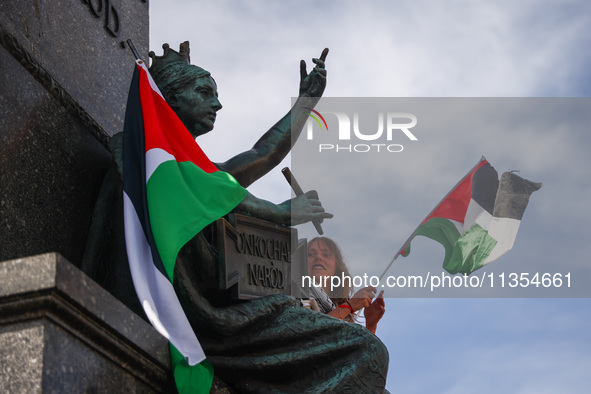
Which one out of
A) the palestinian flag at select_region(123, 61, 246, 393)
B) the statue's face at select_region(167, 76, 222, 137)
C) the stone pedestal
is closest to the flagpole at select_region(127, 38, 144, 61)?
the statue's face at select_region(167, 76, 222, 137)

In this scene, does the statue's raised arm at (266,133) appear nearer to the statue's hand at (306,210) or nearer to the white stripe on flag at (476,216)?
the statue's hand at (306,210)

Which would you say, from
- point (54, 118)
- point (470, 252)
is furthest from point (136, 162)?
point (470, 252)

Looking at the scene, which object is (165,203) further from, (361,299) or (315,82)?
(361,299)

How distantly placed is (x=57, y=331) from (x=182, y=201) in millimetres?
1643

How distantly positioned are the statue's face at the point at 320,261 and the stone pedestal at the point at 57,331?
349 centimetres

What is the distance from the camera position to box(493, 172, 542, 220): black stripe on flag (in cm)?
1127

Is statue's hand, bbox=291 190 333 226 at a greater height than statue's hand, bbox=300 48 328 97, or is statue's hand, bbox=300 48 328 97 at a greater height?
statue's hand, bbox=300 48 328 97

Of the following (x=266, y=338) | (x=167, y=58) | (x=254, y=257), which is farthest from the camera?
(x=167, y=58)

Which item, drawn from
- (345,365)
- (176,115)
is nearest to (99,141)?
(176,115)

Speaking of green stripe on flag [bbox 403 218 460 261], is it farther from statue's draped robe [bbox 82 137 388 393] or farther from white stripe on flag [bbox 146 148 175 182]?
white stripe on flag [bbox 146 148 175 182]

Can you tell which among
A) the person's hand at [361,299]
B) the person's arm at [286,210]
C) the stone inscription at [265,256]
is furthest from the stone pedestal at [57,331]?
the person's hand at [361,299]

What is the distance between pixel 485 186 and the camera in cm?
1166

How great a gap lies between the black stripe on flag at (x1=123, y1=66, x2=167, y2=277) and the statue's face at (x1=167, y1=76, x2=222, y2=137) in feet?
1.79

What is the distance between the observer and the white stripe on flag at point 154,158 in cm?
654
